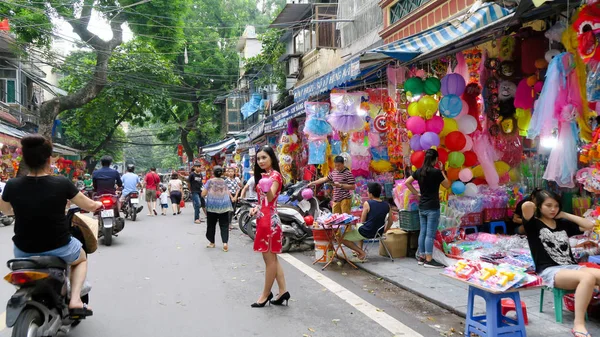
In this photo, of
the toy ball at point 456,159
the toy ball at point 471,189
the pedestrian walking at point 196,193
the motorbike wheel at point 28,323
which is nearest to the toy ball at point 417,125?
the toy ball at point 456,159

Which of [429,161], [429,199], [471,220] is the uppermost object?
[429,161]

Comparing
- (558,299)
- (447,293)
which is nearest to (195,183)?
(447,293)

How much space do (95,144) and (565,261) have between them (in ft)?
109

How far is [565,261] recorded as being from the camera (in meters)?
4.43

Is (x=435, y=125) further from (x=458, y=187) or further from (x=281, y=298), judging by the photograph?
(x=281, y=298)

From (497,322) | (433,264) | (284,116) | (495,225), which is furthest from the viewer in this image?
(284,116)

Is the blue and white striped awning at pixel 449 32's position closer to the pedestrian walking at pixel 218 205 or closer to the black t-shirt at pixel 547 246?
the black t-shirt at pixel 547 246

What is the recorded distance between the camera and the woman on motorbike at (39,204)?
3.60 metres

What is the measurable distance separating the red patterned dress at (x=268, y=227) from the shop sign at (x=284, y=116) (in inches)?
264

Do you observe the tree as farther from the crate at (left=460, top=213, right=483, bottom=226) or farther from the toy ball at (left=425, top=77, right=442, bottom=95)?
the crate at (left=460, top=213, right=483, bottom=226)

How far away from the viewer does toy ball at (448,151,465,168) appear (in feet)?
23.9

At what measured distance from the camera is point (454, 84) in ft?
23.5

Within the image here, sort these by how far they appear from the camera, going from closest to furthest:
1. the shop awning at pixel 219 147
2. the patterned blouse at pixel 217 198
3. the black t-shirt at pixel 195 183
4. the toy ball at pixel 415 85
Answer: the toy ball at pixel 415 85 → the patterned blouse at pixel 217 198 → the black t-shirt at pixel 195 183 → the shop awning at pixel 219 147

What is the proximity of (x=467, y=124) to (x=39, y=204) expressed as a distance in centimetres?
602
